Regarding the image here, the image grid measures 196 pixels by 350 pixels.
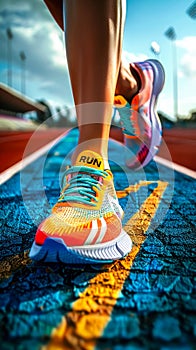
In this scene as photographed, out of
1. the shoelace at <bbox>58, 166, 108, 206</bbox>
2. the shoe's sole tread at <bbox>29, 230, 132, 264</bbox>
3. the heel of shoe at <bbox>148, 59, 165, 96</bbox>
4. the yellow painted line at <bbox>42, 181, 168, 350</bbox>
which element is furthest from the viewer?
the heel of shoe at <bbox>148, 59, 165, 96</bbox>

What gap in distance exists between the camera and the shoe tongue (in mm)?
1060

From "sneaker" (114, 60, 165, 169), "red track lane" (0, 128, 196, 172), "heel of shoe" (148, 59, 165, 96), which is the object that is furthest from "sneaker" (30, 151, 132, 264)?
"red track lane" (0, 128, 196, 172)

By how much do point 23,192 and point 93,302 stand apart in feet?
4.13

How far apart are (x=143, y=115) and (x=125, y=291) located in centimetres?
133

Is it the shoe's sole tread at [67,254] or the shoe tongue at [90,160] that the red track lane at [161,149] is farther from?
the shoe's sole tread at [67,254]

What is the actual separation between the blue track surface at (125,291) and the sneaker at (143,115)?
0.65 m

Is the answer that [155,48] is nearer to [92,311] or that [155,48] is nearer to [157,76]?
[157,76]

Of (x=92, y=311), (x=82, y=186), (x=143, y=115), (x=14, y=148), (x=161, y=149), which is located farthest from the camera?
(x=14, y=148)

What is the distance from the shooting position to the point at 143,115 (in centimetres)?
188

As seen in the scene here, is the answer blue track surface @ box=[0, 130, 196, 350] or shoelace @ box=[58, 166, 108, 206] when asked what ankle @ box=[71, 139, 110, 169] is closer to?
shoelace @ box=[58, 166, 108, 206]

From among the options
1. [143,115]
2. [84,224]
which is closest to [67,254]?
[84,224]

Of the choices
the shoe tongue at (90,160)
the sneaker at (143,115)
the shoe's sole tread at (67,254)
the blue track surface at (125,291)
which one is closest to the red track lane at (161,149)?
the sneaker at (143,115)

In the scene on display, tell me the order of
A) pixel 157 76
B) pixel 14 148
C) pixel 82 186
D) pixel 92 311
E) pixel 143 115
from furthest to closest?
pixel 14 148 < pixel 157 76 < pixel 143 115 < pixel 82 186 < pixel 92 311

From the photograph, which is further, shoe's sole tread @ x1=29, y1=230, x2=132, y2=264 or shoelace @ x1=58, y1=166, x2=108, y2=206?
shoelace @ x1=58, y1=166, x2=108, y2=206
